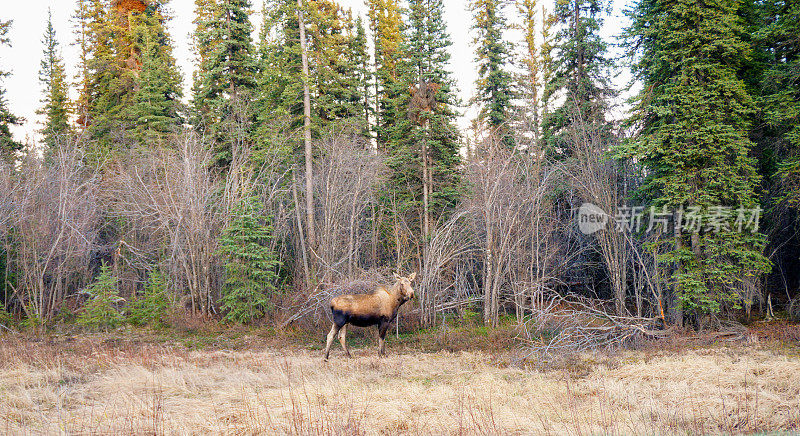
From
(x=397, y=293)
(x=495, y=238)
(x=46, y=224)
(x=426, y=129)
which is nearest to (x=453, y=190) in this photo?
(x=426, y=129)

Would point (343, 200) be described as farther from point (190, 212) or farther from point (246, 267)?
point (190, 212)

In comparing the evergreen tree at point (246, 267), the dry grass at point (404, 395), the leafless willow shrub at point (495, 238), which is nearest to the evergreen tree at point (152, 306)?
the evergreen tree at point (246, 267)

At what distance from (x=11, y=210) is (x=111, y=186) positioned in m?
3.60

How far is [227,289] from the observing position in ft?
59.0

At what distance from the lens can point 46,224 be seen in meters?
18.7

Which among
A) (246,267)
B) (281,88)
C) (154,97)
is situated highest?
(154,97)

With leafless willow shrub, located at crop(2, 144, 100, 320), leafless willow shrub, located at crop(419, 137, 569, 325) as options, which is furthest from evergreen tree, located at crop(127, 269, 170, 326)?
leafless willow shrub, located at crop(419, 137, 569, 325)

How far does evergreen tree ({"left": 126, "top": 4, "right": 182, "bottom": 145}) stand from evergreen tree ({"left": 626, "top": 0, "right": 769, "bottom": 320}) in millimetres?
21113

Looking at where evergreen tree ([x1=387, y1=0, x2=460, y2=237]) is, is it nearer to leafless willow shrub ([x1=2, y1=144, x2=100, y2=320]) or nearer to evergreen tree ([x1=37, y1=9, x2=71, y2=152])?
leafless willow shrub ([x1=2, y1=144, x2=100, y2=320])

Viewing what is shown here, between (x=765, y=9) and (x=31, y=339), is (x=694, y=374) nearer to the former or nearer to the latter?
(x=765, y=9)

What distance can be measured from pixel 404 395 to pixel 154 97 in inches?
974

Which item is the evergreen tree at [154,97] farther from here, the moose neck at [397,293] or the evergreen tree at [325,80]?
the moose neck at [397,293]

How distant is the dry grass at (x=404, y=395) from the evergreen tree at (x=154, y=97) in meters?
16.3

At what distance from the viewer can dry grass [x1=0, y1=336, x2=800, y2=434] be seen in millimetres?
6434
